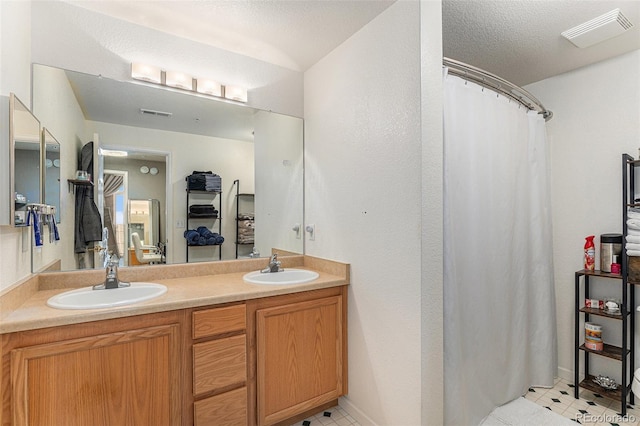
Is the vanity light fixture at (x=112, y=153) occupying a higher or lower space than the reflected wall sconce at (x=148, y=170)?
higher

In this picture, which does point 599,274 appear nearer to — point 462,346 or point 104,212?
point 462,346

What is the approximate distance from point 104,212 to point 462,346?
7.30 feet

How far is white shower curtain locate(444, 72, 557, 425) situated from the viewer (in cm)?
177

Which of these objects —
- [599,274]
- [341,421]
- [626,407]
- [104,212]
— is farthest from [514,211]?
[104,212]

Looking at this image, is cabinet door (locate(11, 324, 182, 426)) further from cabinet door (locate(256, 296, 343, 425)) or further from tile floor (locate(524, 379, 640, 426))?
tile floor (locate(524, 379, 640, 426))

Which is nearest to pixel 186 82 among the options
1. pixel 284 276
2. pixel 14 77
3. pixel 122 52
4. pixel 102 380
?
pixel 122 52

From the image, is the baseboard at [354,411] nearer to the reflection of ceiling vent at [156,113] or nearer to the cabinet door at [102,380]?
the cabinet door at [102,380]

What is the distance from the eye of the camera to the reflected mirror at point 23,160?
4.43ft

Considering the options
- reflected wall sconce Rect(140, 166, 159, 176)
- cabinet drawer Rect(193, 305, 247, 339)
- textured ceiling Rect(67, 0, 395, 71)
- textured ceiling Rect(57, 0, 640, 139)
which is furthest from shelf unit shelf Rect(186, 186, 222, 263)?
textured ceiling Rect(67, 0, 395, 71)

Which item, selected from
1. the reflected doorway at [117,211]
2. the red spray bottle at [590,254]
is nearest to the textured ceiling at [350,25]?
the reflected doorway at [117,211]

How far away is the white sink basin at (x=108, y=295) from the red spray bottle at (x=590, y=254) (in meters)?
2.78

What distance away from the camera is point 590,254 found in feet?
7.47

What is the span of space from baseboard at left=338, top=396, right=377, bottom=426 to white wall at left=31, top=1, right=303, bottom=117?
2097 millimetres

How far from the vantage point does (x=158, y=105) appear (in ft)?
6.74
